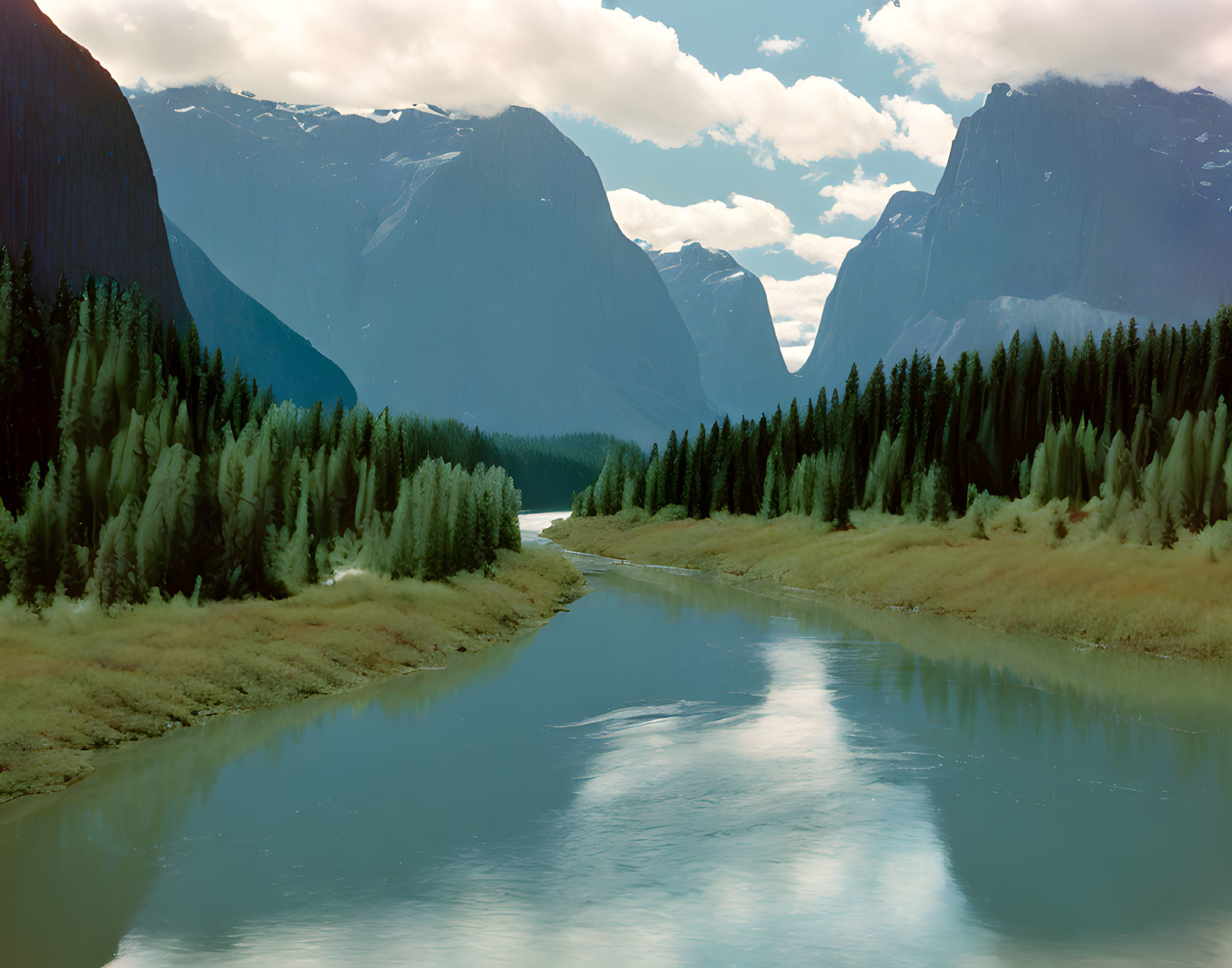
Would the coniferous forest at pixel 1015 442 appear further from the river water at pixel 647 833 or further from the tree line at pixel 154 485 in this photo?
the tree line at pixel 154 485

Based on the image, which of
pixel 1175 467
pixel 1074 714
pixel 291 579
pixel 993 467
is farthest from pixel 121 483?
pixel 993 467

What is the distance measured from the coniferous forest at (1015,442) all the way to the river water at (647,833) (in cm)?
2823

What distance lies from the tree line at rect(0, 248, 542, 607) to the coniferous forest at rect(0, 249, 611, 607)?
60mm

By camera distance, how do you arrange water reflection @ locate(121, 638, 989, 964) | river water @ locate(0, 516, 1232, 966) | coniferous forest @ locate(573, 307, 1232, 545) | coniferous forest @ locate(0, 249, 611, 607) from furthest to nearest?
1. coniferous forest @ locate(573, 307, 1232, 545)
2. coniferous forest @ locate(0, 249, 611, 607)
3. river water @ locate(0, 516, 1232, 966)
4. water reflection @ locate(121, 638, 989, 964)

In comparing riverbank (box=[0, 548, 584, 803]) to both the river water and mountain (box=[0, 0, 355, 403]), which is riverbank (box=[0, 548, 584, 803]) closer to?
the river water

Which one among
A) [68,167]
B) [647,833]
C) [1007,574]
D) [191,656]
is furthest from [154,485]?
[68,167]

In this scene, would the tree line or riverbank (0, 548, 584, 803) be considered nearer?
riverbank (0, 548, 584, 803)

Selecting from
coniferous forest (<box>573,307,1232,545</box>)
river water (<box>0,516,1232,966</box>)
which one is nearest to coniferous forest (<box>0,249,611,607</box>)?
river water (<box>0,516,1232,966</box>)

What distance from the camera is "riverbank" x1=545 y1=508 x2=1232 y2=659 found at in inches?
1497

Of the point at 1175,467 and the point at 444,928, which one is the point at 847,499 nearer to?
the point at 1175,467

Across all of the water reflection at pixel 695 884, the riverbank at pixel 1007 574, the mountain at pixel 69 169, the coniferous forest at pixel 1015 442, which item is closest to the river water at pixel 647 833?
the water reflection at pixel 695 884

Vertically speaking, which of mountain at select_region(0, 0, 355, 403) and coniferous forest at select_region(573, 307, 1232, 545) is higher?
mountain at select_region(0, 0, 355, 403)

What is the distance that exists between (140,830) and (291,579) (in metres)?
20.8

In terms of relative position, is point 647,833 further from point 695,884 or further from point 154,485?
point 154,485
